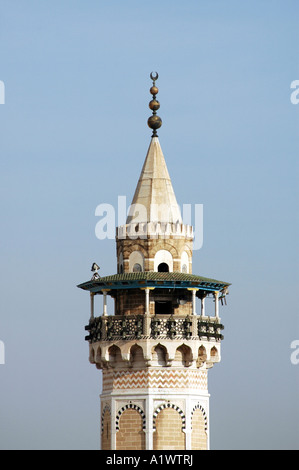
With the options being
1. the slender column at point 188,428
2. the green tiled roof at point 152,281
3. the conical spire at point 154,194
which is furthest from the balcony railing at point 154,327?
the conical spire at point 154,194

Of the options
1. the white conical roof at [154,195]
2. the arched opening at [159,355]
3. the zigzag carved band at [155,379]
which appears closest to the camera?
the arched opening at [159,355]

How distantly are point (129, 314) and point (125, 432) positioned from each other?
5.80 m

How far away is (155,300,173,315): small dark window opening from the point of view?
16388 cm

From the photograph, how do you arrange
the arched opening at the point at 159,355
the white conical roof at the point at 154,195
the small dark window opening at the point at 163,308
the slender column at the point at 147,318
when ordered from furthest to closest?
1. the white conical roof at the point at 154,195
2. the small dark window opening at the point at 163,308
3. the arched opening at the point at 159,355
4. the slender column at the point at 147,318

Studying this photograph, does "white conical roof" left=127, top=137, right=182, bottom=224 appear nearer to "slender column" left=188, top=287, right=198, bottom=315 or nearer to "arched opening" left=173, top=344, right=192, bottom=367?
"slender column" left=188, top=287, right=198, bottom=315

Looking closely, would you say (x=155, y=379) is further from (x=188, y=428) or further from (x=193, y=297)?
(x=193, y=297)

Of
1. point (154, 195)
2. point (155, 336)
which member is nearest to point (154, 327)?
point (155, 336)

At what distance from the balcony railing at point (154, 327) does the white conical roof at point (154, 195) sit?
5302 millimetres

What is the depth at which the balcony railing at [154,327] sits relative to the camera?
→ 16162 centimetres

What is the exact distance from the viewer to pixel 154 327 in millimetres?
161625

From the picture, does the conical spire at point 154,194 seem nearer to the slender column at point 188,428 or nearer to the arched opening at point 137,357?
the arched opening at point 137,357

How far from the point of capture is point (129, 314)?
163000mm
